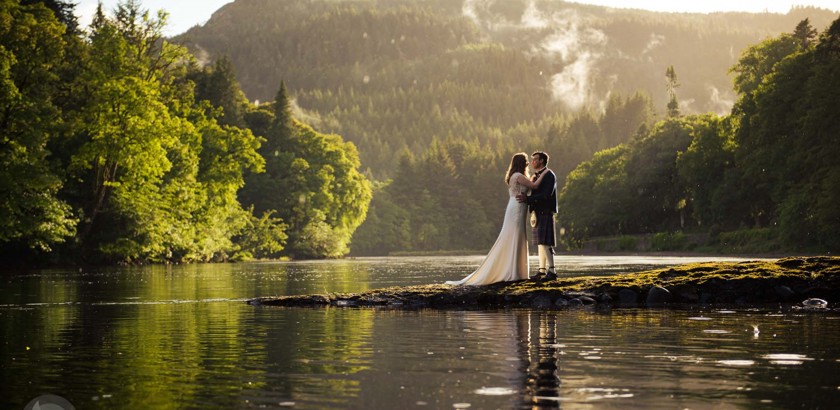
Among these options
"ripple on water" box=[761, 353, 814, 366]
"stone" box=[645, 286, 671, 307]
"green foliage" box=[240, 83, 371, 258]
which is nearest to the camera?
"ripple on water" box=[761, 353, 814, 366]

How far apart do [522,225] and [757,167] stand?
63.6 m

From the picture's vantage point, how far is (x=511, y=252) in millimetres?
26812

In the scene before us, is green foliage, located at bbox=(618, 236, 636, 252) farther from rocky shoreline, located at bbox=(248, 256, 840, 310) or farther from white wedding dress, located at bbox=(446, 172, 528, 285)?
white wedding dress, located at bbox=(446, 172, 528, 285)

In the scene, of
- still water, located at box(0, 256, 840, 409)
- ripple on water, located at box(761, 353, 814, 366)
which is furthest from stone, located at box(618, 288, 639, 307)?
ripple on water, located at box(761, 353, 814, 366)

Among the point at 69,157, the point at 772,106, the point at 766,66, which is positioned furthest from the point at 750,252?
the point at 69,157

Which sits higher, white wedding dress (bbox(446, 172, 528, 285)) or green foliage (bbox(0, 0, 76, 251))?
green foliage (bbox(0, 0, 76, 251))

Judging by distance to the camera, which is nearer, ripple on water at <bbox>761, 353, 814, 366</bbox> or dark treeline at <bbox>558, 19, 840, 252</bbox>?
ripple on water at <bbox>761, 353, 814, 366</bbox>

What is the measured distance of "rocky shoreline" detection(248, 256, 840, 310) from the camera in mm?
25062

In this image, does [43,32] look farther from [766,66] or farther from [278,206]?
[766,66]

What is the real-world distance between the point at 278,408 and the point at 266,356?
14.7 ft

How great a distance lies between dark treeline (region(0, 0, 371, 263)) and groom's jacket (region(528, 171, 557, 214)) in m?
37.6

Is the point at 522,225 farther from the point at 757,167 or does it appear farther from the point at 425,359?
the point at 757,167

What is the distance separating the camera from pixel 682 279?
26.2 m

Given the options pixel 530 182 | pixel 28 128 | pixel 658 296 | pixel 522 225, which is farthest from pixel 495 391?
pixel 28 128
